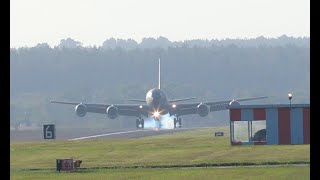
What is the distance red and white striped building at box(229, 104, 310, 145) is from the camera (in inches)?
2266

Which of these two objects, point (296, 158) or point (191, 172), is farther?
point (296, 158)

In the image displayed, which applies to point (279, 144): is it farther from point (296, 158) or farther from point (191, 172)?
point (191, 172)

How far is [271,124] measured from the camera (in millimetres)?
58656

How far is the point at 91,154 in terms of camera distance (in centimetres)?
5278

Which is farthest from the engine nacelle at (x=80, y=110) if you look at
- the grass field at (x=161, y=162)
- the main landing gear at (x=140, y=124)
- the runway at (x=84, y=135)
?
the grass field at (x=161, y=162)

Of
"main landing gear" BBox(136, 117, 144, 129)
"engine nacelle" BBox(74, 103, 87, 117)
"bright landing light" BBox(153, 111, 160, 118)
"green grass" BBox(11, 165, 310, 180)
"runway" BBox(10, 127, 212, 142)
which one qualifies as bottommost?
"green grass" BBox(11, 165, 310, 180)

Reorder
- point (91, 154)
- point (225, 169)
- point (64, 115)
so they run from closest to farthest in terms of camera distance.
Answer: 1. point (225, 169)
2. point (91, 154)
3. point (64, 115)

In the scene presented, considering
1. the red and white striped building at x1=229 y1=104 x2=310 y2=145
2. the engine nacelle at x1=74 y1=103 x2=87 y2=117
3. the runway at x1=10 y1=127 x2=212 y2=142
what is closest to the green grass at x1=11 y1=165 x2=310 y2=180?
the red and white striped building at x1=229 y1=104 x2=310 y2=145

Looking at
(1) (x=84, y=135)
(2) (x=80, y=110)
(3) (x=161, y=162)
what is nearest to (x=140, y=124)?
(2) (x=80, y=110)

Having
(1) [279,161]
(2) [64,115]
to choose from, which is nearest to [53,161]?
(1) [279,161]

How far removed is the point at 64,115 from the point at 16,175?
537 ft

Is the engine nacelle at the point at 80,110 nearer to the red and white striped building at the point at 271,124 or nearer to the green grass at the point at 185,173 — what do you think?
the red and white striped building at the point at 271,124

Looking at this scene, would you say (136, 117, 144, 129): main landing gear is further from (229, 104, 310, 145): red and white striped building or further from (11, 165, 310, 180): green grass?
(11, 165, 310, 180): green grass
